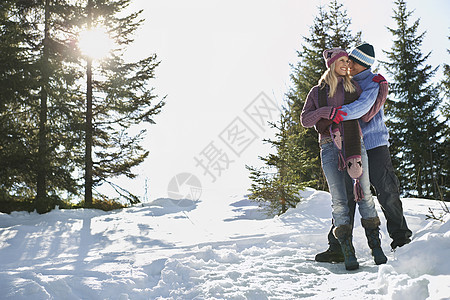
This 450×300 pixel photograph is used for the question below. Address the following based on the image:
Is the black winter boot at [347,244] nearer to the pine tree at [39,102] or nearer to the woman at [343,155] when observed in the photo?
the woman at [343,155]

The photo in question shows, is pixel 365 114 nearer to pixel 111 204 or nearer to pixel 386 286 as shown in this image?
pixel 386 286

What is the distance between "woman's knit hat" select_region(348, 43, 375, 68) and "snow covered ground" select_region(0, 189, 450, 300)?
1.59 metres

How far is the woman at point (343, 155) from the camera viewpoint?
2.88m

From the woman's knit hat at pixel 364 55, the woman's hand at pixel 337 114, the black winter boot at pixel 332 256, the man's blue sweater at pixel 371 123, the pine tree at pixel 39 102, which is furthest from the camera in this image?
the pine tree at pixel 39 102

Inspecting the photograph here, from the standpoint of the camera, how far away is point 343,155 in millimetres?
2979

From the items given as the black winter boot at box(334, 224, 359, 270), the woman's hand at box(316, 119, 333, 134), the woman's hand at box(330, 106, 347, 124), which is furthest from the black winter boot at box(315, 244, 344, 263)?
the woman's hand at box(330, 106, 347, 124)

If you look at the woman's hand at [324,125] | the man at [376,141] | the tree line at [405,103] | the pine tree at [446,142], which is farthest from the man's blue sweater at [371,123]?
the pine tree at [446,142]

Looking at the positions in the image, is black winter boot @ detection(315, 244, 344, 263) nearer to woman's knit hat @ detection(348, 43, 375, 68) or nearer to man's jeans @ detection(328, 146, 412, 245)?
man's jeans @ detection(328, 146, 412, 245)

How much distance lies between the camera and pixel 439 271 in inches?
76.9

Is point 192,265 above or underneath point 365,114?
underneath

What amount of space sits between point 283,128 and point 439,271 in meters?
6.53

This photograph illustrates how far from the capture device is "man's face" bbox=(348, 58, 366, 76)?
124 inches

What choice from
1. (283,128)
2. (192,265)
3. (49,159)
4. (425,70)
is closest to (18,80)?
(49,159)

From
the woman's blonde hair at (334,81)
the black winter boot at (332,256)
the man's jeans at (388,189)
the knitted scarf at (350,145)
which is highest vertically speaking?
the woman's blonde hair at (334,81)
